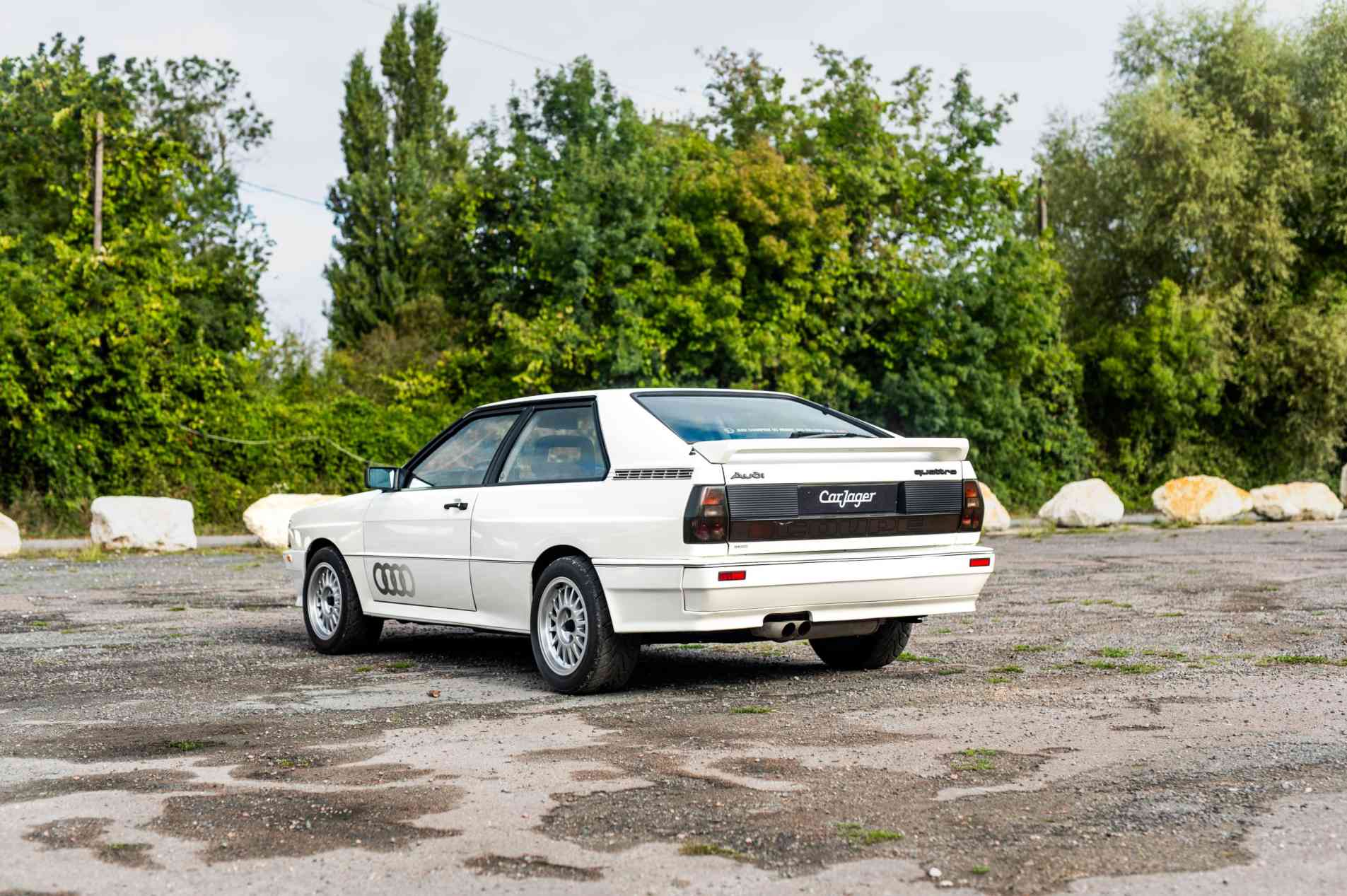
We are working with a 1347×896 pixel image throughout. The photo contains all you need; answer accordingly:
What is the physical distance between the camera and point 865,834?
4875 mm

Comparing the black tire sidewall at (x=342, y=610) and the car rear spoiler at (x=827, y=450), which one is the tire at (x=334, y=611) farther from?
the car rear spoiler at (x=827, y=450)

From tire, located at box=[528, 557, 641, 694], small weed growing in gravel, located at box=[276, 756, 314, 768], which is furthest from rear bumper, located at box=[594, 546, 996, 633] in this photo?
small weed growing in gravel, located at box=[276, 756, 314, 768]

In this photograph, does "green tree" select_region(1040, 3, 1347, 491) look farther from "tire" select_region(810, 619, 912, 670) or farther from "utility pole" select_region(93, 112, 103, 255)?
"tire" select_region(810, 619, 912, 670)

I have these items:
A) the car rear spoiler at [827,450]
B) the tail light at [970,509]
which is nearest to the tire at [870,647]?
the tail light at [970,509]

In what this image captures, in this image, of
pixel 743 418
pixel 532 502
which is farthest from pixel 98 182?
pixel 743 418

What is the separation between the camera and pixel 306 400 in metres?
30.2

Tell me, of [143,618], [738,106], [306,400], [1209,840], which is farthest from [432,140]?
[1209,840]

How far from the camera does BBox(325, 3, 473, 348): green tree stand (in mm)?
47406

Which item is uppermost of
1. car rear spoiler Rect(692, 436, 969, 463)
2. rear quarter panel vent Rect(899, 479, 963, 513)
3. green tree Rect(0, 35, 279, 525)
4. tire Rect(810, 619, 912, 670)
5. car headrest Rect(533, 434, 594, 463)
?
green tree Rect(0, 35, 279, 525)

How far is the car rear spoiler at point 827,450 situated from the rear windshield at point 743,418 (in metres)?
0.18

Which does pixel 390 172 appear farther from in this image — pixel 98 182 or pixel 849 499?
pixel 849 499

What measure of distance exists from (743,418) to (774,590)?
123cm

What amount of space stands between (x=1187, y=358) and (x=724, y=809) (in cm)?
3330

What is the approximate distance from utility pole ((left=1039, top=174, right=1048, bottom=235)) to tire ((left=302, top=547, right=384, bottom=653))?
92.6ft
